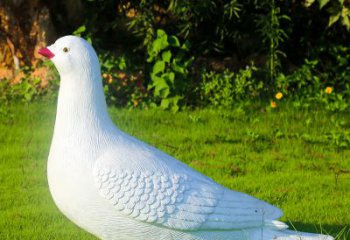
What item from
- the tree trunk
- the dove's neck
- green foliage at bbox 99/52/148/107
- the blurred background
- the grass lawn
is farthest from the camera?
the tree trunk

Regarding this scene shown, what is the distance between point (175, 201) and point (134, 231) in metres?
0.25

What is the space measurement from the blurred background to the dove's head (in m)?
1.79

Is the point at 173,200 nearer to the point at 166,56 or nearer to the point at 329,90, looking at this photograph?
the point at 166,56

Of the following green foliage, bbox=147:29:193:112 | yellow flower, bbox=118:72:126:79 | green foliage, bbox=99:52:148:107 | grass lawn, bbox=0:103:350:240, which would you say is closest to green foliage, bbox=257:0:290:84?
grass lawn, bbox=0:103:350:240

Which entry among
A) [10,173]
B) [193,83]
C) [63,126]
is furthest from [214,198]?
[193,83]

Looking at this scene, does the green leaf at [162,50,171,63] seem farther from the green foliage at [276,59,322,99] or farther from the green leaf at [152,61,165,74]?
the green foliage at [276,59,322,99]

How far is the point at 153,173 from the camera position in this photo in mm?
4098

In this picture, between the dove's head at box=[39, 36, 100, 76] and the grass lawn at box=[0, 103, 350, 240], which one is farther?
the grass lawn at box=[0, 103, 350, 240]

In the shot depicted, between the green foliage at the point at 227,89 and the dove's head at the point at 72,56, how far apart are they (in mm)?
4261

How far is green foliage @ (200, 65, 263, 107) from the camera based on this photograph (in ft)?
27.7

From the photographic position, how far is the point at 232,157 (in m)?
6.99

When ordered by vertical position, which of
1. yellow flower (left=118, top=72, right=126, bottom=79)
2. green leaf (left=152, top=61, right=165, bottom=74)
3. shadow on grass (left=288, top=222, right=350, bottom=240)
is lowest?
shadow on grass (left=288, top=222, right=350, bottom=240)

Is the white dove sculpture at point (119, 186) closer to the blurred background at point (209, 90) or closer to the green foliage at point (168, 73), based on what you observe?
the blurred background at point (209, 90)

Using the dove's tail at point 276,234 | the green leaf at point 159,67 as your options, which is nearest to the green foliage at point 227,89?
the green leaf at point 159,67
